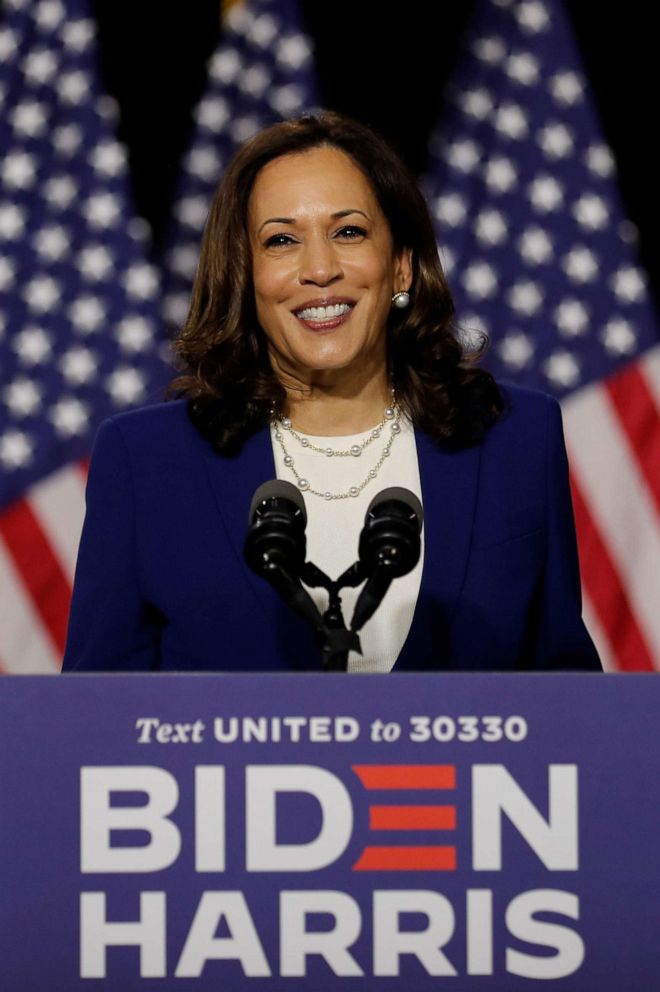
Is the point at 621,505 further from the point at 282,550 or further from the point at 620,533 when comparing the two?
the point at 282,550

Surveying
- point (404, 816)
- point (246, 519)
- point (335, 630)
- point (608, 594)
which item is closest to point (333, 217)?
point (246, 519)

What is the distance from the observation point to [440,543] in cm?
168

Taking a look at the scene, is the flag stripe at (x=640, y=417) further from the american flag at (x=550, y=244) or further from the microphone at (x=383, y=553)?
the microphone at (x=383, y=553)

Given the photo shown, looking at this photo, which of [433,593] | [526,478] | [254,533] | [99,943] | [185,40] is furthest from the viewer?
[185,40]

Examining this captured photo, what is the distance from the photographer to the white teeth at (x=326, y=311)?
1.75 metres

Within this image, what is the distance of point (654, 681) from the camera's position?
101cm

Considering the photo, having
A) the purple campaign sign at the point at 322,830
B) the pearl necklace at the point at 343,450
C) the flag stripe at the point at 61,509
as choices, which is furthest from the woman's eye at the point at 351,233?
the flag stripe at the point at 61,509

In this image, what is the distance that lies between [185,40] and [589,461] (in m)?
1.37

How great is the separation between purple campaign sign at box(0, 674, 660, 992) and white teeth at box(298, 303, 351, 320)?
0.82m

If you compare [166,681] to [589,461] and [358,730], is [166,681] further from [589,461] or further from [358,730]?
[589,461]

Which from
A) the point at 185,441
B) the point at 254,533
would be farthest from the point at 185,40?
the point at 254,533

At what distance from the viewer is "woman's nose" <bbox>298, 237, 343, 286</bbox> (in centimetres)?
174

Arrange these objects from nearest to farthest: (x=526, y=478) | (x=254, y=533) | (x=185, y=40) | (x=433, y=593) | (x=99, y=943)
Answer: (x=99, y=943) < (x=254, y=533) < (x=433, y=593) < (x=526, y=478) < (x=185, y=40)

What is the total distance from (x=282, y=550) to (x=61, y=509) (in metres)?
2.18
